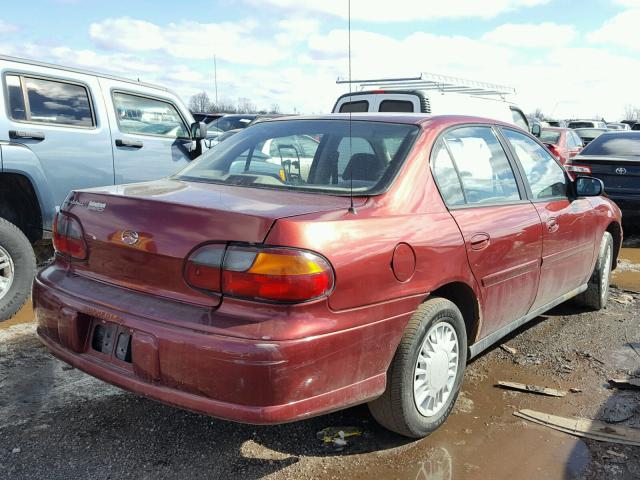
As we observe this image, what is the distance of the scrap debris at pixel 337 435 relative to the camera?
289cm

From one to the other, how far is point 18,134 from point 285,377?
12.4 ft

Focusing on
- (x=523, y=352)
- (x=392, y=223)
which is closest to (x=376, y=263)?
(x=392, y=223)

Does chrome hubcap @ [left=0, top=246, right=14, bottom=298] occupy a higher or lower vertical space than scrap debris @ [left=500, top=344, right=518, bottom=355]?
higher

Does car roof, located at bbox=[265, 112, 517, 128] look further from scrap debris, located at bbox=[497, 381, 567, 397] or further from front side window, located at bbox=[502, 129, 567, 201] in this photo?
scrap debris, located at bbox=[497, 381, 567, 397]

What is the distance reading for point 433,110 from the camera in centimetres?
821

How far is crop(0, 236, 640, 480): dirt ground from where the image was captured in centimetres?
267

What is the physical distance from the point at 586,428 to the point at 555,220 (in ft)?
4.53

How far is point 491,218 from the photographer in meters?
3.27

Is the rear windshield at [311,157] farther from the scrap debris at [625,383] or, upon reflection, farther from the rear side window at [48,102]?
the rear side window at [48,102]

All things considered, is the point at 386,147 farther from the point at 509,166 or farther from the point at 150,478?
the point at 150,478

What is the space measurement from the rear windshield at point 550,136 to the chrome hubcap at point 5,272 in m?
11.8

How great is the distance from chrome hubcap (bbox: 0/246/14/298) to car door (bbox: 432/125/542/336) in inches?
130

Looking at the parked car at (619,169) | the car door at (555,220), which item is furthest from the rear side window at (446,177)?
the parked car at (619,169)

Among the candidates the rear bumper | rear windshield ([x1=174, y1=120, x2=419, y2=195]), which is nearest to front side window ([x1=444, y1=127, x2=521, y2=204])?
rear windshield ([x1=174, y1=120, x2=419, y2=195])
